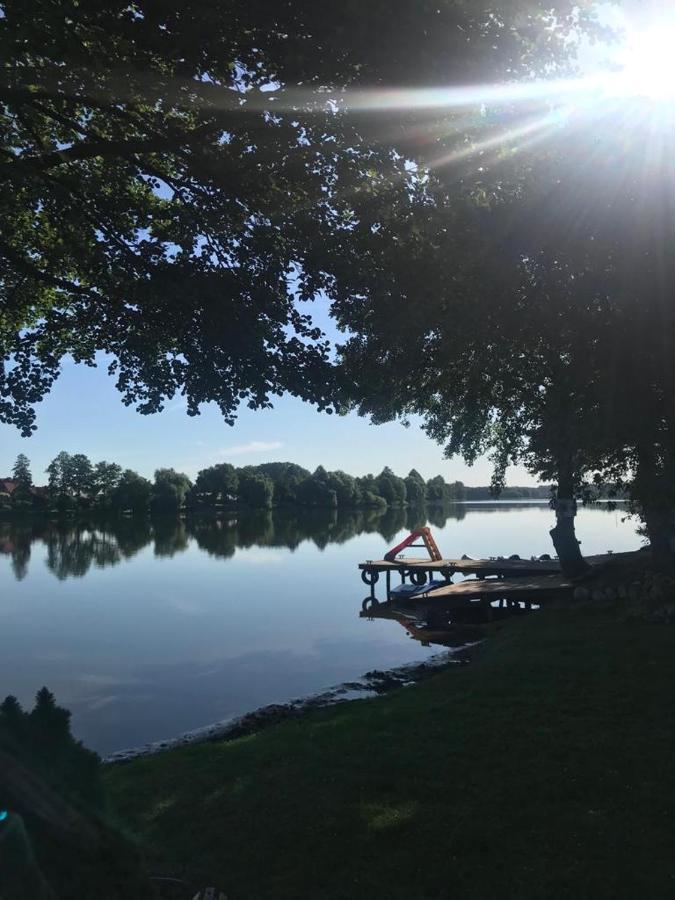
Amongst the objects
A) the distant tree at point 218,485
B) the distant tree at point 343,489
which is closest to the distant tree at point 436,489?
the distant tree at point 343,489

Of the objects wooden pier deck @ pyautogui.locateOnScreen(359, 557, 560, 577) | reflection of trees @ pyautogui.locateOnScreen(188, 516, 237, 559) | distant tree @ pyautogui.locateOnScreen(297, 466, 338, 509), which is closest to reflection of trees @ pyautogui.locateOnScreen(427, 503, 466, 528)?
distant tree @ pyautogui.locateOnScreen(297, 466, 338, 509)

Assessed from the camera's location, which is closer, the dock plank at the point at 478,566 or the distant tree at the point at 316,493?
the dock plank at the point at 478,566

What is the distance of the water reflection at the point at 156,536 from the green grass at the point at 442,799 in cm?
3817

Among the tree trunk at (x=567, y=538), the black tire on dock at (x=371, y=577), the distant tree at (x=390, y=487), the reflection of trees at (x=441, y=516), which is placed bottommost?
the black tire on dock at (x=371, y=577)

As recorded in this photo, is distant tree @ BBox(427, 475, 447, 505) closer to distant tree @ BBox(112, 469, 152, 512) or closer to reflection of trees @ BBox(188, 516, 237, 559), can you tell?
reflection of trees @ BBox(188, 516, 237, 559)

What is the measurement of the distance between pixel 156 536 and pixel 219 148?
72.6 meters

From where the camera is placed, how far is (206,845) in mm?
6008

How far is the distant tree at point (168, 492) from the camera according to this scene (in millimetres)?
113688

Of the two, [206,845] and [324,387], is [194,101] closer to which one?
[324,387]

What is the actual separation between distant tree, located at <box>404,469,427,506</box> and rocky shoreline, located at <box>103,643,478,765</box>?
138 meters

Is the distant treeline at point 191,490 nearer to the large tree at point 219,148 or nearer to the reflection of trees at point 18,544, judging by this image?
the reflection of trees at point 18,544

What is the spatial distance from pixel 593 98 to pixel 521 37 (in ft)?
5.43

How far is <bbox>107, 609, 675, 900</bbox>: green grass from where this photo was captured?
199 inches

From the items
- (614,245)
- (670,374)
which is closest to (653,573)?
(670,374)
